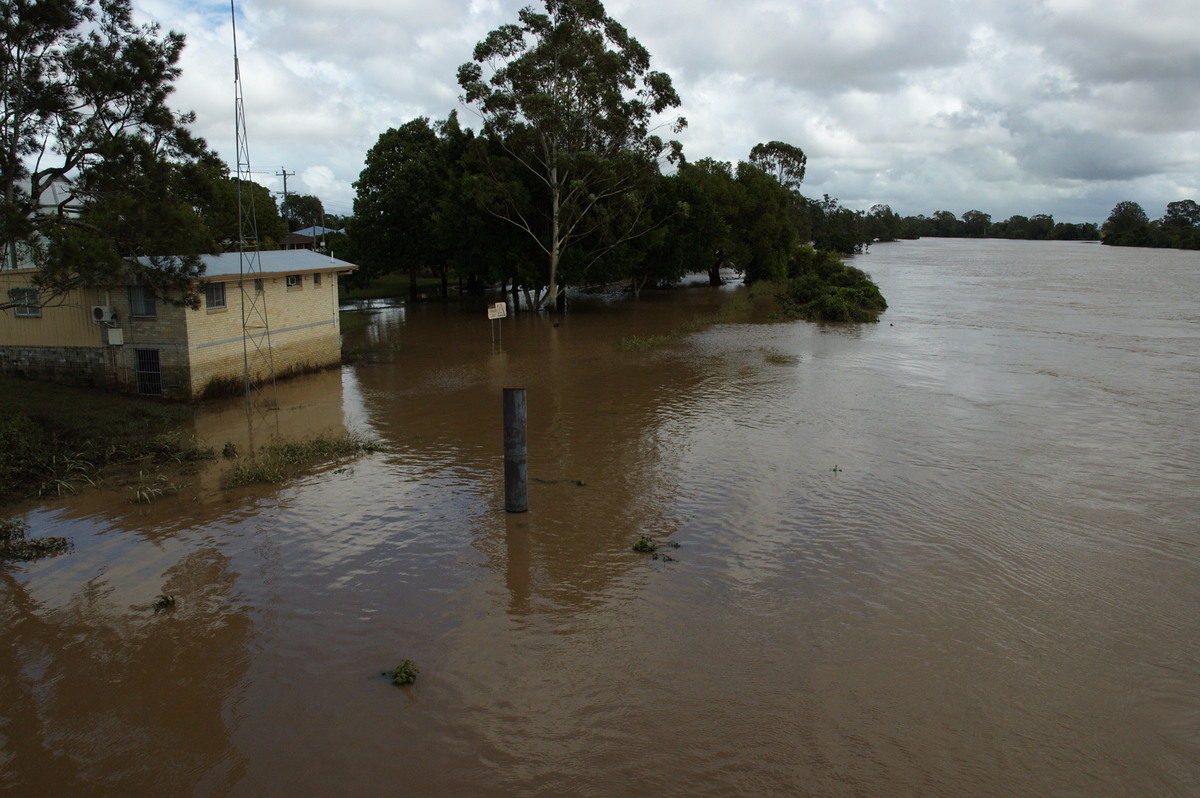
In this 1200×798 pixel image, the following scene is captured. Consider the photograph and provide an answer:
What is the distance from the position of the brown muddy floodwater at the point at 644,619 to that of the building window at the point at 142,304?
117 inches

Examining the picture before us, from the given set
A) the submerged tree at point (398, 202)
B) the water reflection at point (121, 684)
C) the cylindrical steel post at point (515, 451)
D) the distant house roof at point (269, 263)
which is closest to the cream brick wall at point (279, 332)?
the distant house roof at point (269, 263)

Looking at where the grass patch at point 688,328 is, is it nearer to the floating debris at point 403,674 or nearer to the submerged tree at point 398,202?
the submerged tree at point 398,202

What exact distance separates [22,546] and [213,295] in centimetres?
957

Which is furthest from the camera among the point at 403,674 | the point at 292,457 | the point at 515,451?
the point at 292,457

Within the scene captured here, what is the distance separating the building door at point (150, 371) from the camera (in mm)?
17859

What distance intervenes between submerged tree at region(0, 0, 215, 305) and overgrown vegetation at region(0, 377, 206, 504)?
243 centimetres

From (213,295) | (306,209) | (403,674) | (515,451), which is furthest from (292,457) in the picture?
(306,209)

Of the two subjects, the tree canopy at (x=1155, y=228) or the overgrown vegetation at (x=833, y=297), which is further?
the tree canopy at (x=1155, y=228)

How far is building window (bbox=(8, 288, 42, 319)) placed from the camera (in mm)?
17703

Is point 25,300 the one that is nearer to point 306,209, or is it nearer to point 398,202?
point 398,202

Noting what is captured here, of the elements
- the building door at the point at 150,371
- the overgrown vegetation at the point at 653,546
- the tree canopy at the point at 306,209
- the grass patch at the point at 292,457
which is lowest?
the overgrown vegetation at the point at 653,546

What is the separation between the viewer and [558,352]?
27.3 metres

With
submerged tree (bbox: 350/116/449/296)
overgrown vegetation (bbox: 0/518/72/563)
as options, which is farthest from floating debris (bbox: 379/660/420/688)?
submerged tree (bbox: 350/116/449/296)

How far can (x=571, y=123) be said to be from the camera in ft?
109
